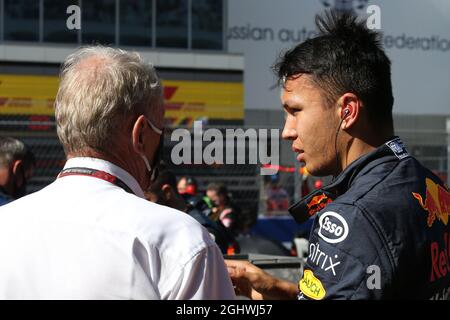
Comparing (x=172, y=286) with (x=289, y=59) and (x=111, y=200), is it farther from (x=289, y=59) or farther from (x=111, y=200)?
(x=289, y=59)

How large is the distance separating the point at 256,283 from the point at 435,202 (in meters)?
0.67

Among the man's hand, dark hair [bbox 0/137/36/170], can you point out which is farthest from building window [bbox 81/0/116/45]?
the man's hand

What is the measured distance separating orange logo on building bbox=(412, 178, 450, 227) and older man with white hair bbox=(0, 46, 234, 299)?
1.92 ft

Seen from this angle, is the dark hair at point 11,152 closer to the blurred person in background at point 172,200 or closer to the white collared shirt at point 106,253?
the blurred person in background at point 172,200

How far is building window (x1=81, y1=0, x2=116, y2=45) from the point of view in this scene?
→ 17766 millimetres

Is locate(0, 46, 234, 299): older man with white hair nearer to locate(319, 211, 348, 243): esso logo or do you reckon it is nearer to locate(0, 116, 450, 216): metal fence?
locate(319, 211, 348, 243): esso logo

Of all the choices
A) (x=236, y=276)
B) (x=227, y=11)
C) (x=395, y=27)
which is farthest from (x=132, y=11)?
(x=236, y=276)

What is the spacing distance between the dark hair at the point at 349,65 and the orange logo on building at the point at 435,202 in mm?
221

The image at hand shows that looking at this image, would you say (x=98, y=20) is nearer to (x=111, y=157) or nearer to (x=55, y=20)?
(x=55, y=20)

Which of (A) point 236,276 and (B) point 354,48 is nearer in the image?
(B) point 354,48

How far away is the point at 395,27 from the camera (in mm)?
19469

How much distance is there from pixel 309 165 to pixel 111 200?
709mm

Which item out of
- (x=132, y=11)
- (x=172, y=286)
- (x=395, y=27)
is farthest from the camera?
(x=395, y=27)
